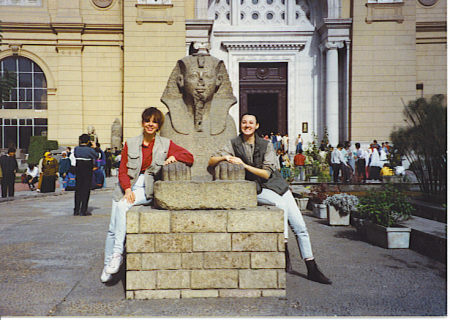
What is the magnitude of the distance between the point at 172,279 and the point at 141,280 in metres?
0.27

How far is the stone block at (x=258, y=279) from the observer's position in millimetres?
3762

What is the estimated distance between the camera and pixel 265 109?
2602 centimetres

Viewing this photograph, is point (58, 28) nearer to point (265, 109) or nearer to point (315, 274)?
point (265, 109)

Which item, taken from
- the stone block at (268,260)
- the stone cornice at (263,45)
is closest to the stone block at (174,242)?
the stone block at (268,260)

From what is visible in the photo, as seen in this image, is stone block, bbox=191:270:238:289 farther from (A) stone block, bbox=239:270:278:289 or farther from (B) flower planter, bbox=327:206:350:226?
(B) flower planter, bbox=327:206:350:226

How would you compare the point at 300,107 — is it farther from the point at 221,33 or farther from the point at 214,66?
the point at 214,66

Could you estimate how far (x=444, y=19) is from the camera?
22.0 meters

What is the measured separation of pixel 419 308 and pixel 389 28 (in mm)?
20257

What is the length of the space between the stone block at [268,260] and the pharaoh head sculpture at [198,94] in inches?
70.3

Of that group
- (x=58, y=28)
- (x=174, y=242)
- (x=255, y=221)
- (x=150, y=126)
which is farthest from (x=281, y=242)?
(x=58, y=28)

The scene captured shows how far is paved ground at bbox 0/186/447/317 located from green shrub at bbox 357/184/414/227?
17.5 inches

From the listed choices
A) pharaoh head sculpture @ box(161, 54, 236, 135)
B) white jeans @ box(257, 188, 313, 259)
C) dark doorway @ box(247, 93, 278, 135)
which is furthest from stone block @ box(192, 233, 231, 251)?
dark doorway @ box(247, 93, 278, 135)

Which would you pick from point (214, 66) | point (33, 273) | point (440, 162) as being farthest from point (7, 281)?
point (440, 162)

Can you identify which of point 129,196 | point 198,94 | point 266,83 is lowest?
point 129,196
